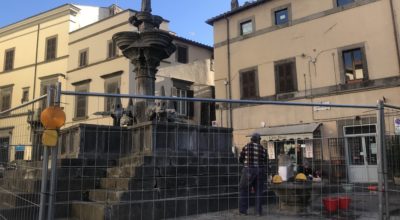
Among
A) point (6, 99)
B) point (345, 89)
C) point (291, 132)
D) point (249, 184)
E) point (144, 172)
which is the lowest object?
point (249, 184)

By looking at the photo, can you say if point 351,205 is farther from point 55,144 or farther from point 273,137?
point 273,137

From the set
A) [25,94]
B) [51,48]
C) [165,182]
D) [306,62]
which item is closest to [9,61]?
[25,94]

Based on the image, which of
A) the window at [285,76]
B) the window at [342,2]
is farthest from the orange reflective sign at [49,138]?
the window at [342,2]

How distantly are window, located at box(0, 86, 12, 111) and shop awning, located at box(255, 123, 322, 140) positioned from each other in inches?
921

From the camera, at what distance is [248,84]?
25.6 meters

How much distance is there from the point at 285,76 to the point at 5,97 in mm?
25024

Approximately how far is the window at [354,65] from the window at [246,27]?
668 centimetres

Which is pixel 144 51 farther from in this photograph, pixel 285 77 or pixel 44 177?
pixel 285 77

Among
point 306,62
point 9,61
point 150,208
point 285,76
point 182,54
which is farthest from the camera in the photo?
point 9,61

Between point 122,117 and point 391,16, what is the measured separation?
15.3m

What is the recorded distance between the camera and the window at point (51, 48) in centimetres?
3244

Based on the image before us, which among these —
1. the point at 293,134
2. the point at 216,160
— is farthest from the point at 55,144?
the point at 293,134

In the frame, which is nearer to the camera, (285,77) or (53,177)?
(53,177)

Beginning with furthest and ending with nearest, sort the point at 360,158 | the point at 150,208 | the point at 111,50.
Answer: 1. the point at 111,50
2. the point at 360,158
3. the point at 150,208
